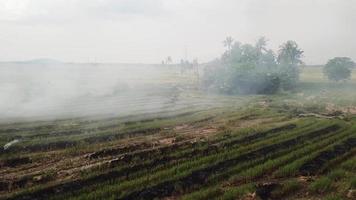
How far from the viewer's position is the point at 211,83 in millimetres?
87812

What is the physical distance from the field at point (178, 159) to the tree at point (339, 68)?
6172 cm

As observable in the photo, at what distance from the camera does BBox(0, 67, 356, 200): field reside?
754 inches

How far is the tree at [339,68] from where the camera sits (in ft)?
325

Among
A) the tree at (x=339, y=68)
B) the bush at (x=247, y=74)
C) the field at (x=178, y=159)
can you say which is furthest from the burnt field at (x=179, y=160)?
the tree at (x=339, y=68)

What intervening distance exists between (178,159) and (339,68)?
276 ft

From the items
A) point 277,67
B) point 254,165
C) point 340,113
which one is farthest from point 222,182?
point 277,67

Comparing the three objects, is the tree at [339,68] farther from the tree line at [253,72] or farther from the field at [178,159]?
the field at [178,159]

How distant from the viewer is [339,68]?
325ft

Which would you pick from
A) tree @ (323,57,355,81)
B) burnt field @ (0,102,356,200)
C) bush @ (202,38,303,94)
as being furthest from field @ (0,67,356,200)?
tree @ (323,57,355,81)

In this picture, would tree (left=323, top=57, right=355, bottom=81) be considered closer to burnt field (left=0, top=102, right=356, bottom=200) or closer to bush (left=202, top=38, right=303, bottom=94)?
bush (left=202, top=38, right=303, bottom=94)

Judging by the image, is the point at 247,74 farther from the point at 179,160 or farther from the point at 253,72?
the point at 179,160

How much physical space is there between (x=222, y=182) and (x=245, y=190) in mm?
1748

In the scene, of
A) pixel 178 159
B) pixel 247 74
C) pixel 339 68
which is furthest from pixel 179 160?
pixel 339 68

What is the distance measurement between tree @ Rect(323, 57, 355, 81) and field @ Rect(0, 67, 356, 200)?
61.7 m
